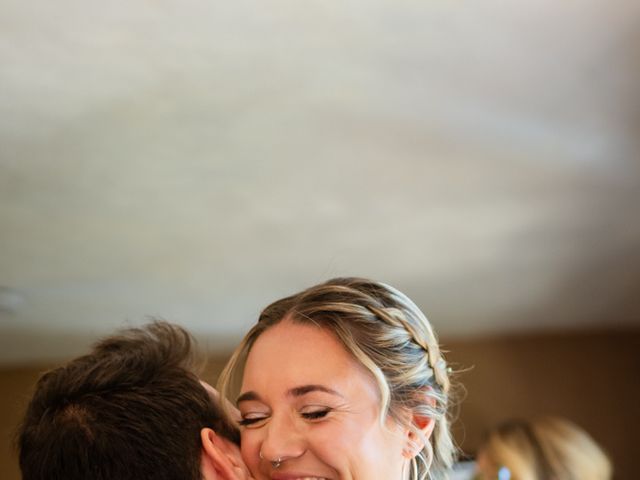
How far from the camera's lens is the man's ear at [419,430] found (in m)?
1.28

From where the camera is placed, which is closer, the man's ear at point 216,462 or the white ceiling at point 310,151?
the man's ear at point 216,462

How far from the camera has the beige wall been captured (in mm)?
5402

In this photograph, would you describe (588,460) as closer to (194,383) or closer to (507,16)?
(507,16)

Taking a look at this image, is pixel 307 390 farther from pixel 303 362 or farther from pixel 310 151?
pixel 310 151

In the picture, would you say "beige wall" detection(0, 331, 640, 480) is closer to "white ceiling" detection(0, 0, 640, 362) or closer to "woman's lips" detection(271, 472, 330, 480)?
"white ceiling" detection(0, 0, 640, 362)

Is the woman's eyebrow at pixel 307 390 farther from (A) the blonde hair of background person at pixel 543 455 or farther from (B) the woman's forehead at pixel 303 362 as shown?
(A) the blonde hair of background person at pixel 543 455

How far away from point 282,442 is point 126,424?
20 cm

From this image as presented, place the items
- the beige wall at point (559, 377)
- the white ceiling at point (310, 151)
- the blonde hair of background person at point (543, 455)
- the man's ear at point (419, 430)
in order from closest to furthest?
the man's ear at point (419, 430) → the white ceiling at point (310, 151) → the blonde hair of background person at point (543, 455) → the beige wall at point (559, 377)

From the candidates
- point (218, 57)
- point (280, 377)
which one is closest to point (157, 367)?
point (280, 377)

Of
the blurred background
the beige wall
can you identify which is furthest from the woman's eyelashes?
the beige wall

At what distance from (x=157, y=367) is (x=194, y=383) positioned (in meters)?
0.05

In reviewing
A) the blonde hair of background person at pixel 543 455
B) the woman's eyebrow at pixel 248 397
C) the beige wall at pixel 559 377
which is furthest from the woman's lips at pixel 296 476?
the beige wall at pixel 559 377

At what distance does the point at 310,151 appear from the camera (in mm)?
2973

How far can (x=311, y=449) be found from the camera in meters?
1.18
